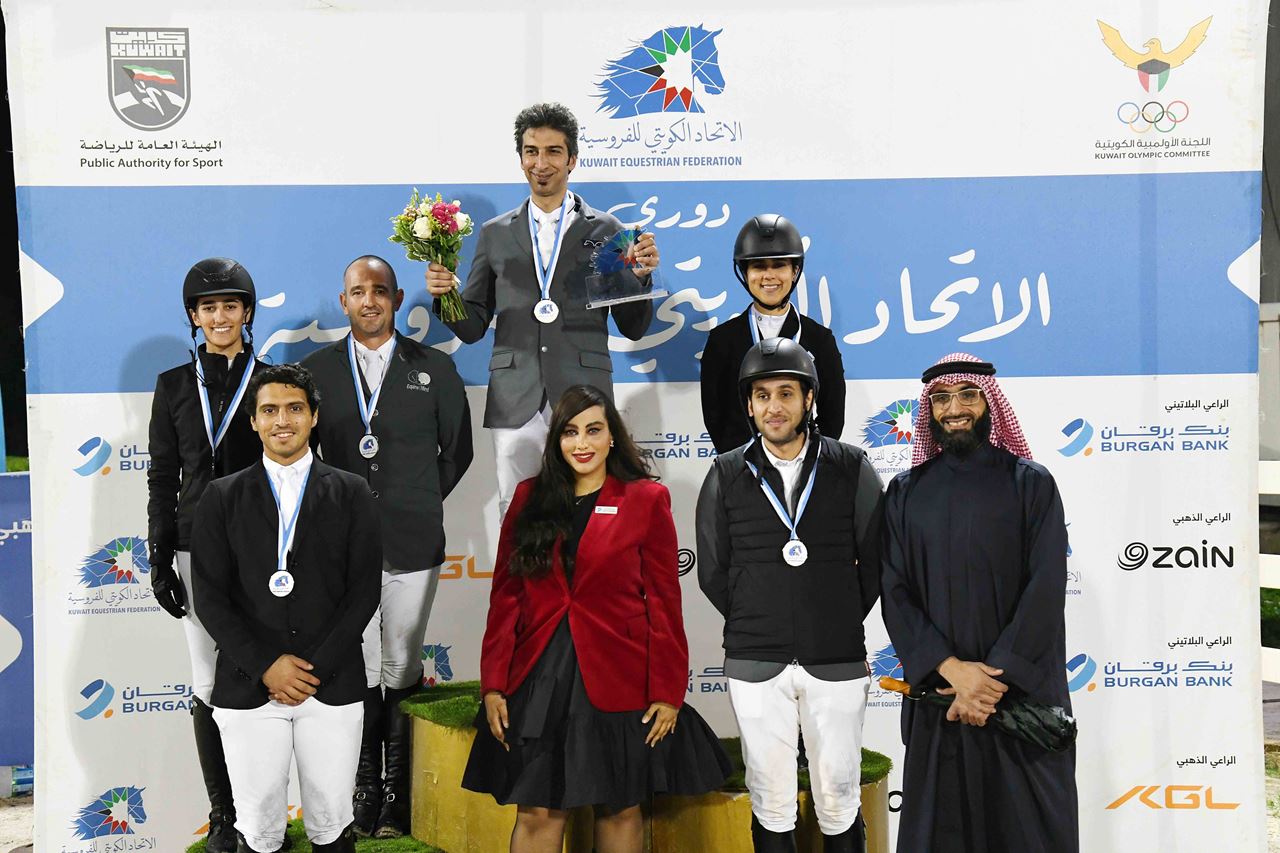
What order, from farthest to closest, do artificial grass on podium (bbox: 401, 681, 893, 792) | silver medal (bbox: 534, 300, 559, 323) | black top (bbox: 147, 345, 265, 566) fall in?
silver medal (bbox: 534, 300, 559, 323)
black top (bbox: 147, 345, 265, 566)
artificial grass on podium (bbox: 401, 681, 893, 792)

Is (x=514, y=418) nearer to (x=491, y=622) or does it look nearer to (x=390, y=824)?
(x=491, y=622)

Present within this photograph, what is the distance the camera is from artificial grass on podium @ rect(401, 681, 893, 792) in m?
4.01

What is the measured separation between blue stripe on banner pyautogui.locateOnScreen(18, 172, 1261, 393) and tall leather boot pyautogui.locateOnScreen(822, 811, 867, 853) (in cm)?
194

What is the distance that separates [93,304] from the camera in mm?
4754

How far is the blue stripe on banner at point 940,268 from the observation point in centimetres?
482

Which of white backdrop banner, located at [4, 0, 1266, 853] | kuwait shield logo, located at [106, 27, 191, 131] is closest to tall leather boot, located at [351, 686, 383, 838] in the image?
white backdrop banner, located at [4, 0, 1266, 853]

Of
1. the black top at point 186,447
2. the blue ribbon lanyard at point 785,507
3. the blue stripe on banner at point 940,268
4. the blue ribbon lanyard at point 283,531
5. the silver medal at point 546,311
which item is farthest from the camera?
the blue stripe on banner at point 940,268

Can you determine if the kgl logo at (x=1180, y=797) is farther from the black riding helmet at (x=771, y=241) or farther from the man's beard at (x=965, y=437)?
the black riding helmet at (x=771, y=241)

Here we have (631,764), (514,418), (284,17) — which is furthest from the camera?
(284,17)

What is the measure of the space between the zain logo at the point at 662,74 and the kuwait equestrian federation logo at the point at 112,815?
345 cm

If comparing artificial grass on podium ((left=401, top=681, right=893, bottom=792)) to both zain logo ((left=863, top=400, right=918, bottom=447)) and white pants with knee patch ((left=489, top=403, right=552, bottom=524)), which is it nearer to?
white pants with knee patch ((left=489, top=403, right=552, bottom=524))

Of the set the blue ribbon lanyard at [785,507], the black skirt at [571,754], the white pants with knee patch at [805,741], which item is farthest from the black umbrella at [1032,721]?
the black skirt at [571,754]

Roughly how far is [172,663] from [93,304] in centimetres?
151

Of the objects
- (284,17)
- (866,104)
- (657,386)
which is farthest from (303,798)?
(866,104)
